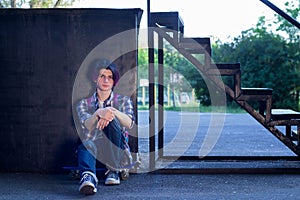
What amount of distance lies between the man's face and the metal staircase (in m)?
0.55

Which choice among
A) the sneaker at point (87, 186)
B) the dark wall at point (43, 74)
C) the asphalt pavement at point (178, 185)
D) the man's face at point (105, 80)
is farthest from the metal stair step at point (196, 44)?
the sneaker at point (87, 186)

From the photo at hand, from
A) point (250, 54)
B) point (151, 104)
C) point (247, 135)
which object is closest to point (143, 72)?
point (250, 54)

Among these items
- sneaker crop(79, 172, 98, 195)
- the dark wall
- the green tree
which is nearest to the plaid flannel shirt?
the dark wall

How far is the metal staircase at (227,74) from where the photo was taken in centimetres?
436

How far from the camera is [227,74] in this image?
441 centimetres

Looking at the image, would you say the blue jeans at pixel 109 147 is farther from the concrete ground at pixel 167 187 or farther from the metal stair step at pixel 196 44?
the metal stair step at pixel 196 44

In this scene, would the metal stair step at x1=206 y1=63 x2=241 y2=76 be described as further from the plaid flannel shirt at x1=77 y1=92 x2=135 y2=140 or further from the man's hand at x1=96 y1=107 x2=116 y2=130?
the man's hand at x1=96 y1=107 x2=116 y2=130

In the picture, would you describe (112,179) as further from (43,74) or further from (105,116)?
(43,74)

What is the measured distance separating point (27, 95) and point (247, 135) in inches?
178

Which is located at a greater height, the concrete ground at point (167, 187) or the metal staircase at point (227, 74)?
the metal staircase at point (227, 74)

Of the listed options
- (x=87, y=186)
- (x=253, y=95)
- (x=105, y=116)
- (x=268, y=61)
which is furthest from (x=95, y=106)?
(x=268, y=61)

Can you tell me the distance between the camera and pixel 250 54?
1588 cm

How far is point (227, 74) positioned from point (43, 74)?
181 centimetres

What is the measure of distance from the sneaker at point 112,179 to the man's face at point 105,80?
2.56ft
